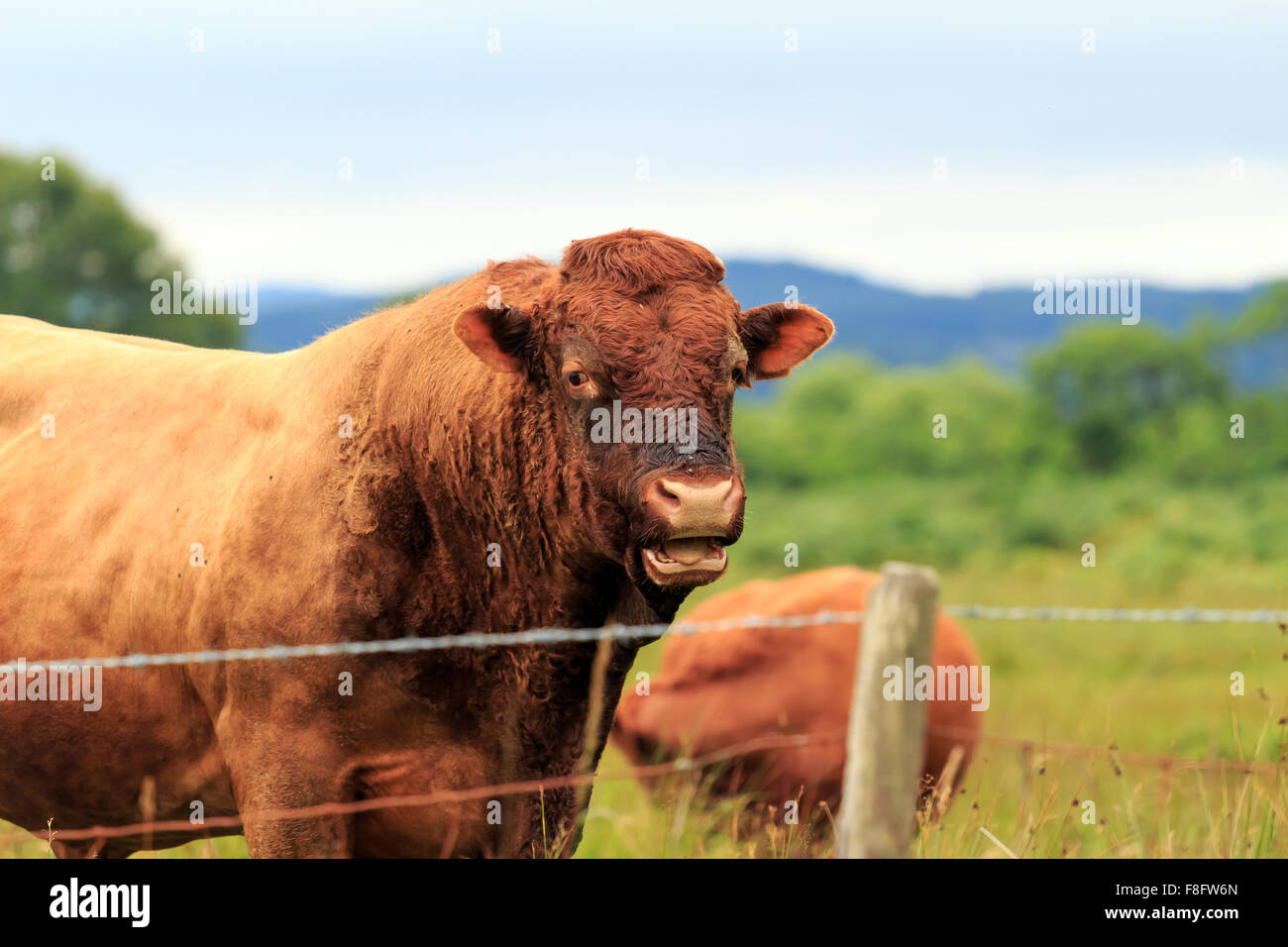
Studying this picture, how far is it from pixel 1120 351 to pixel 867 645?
1700 inches

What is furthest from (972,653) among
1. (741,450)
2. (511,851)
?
(741,450)

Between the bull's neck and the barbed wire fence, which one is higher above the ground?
the bull's neck

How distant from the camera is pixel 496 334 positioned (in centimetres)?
462

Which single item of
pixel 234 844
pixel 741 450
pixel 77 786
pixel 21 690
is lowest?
pixel 234 844

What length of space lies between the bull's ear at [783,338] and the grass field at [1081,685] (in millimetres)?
501

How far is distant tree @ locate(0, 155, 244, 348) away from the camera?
39094mm

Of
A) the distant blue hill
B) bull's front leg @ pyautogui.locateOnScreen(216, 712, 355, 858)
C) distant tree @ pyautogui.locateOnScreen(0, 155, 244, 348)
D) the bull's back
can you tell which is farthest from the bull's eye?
the distant blue hill

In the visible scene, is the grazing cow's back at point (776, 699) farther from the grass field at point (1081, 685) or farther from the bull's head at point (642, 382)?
the bull's head at point (642, 382)

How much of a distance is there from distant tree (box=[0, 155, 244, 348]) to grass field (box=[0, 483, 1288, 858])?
17.6 metres

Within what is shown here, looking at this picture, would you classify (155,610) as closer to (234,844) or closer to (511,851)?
(511,851)

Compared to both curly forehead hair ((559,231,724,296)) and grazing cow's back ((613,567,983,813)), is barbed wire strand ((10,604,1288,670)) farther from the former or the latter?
grazing cow's back ((613,567,983,813))

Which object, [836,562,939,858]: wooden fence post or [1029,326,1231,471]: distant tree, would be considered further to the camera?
[1029,326,1231,471]: distant tree

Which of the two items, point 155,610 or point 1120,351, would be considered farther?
point 1120,351
